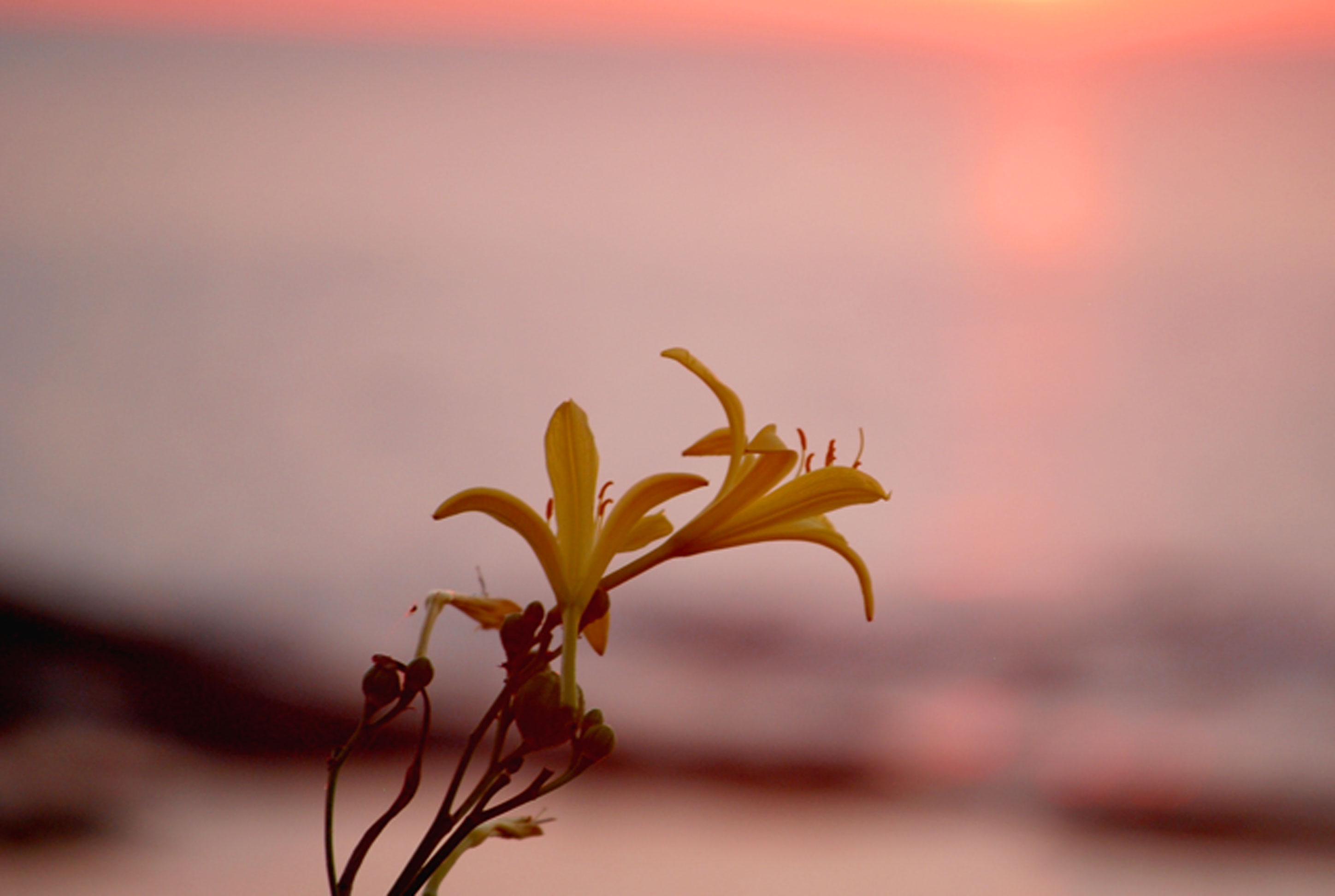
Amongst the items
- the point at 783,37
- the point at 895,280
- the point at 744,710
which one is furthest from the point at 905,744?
the point at 783,37

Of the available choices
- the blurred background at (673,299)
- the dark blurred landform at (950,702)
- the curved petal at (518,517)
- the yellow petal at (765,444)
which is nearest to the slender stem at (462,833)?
the curved petal at (518,517)

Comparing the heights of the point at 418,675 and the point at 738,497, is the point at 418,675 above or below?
below

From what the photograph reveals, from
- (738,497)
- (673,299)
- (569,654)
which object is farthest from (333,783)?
(673,299)

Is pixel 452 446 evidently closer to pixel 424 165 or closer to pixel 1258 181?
pixel 424 165

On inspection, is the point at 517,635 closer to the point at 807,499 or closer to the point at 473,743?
the point at 473,743

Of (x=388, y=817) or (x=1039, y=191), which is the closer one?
(x=388, y=817)
